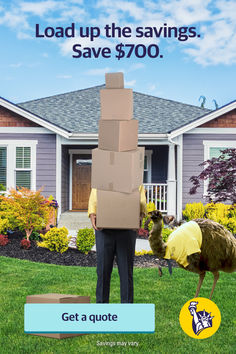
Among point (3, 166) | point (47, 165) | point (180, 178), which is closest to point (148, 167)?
point (180, 178)

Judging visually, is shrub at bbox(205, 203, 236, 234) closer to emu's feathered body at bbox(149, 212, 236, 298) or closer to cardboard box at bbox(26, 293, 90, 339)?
emu's feathered body at bbox(149, 212, 236, 298)

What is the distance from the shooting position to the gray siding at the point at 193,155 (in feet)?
44.2

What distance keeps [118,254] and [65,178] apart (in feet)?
33.9

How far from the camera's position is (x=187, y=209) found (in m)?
13.1

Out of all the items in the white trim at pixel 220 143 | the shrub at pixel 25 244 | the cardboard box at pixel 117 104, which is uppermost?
→ the white trim at pixel 220 143

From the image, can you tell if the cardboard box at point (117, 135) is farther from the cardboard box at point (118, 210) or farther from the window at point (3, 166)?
the window at point (3, 166)

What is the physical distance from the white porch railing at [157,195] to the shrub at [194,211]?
0.61 metres

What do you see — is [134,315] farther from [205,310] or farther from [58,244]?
[58,244]

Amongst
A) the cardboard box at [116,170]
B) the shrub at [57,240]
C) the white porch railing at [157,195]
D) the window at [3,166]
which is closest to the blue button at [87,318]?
the cardboard box at [116,170]

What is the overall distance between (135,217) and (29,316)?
3.96ft

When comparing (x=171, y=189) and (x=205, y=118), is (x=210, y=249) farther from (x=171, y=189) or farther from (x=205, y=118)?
(x=205, y=118)

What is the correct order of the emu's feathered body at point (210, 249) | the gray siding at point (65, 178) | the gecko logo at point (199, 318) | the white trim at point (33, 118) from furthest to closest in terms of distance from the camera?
the gray siding at point (65, 178)
the white trim at point (33, 118)
the emu's feathered body at point (210, 249)
the gecko logo at point (199, 318)

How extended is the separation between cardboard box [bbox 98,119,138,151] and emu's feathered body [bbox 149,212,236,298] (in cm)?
82

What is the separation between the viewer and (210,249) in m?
4.38
